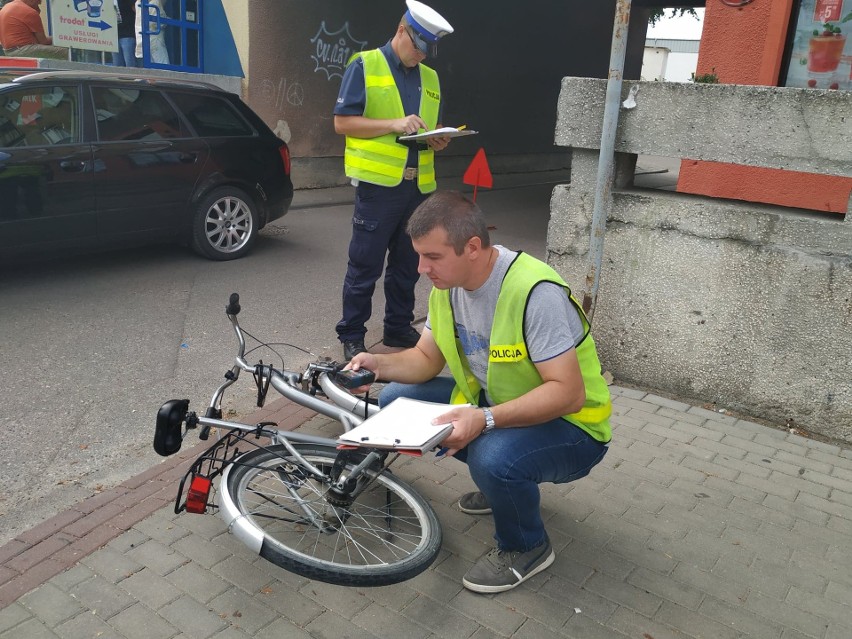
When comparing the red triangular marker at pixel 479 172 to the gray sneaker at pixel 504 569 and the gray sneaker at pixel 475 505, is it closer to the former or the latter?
the gray sneaker at pixel 475 505

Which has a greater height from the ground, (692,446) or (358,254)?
(358,254)

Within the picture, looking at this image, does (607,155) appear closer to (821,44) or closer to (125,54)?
(821,44)

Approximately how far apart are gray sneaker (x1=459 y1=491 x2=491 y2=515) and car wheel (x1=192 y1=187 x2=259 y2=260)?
192 inches

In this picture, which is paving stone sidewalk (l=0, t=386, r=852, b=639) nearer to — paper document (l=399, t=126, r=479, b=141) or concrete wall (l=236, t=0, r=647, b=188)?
paper document (l=399, t=126, r=479, b=141)

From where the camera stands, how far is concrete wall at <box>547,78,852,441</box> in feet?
14.1

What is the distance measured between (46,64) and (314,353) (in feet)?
19.0

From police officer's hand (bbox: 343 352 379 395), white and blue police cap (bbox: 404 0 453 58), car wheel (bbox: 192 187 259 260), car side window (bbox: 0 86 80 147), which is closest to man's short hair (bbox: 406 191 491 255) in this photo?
police officer's hand (bbox: 343 352 379 395)

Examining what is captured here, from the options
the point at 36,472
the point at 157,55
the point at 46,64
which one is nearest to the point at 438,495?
the point at 36,472

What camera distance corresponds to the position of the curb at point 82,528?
3039mm

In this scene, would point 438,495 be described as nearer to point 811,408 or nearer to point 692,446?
point 692,446

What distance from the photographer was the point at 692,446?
4.32 metres

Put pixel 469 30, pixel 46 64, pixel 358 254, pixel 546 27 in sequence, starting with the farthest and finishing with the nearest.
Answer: pixel 546 27 → pixel 469 30 → pixel 46 64 → pixel 358 254

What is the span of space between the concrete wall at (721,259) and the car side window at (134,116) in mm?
3901

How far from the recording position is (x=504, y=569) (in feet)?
9.93
